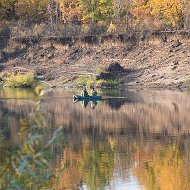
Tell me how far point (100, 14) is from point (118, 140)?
64.5m

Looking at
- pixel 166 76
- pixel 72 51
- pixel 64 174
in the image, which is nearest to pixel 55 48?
pixel 72 51

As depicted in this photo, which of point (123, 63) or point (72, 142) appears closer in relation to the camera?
point (72, 142)

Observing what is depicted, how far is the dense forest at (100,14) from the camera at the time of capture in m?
87.5

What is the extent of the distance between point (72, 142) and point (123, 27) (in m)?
56.8

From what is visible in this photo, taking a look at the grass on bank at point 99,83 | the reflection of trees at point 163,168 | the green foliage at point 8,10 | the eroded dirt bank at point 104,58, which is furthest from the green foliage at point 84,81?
the reflection of trees at point 163,168

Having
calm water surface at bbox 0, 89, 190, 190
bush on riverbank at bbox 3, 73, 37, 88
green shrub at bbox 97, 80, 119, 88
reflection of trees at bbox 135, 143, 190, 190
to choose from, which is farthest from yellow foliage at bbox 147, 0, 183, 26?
reflection of trees at bbox 135, 143, 190, 190

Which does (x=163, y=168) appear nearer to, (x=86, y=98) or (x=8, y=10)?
(x=86, y=98)

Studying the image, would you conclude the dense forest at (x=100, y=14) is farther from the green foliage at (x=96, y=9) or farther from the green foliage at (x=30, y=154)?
the green foliage at (x=30, y=154)

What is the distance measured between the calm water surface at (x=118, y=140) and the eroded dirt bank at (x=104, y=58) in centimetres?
1485

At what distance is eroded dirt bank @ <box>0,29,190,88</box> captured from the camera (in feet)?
247

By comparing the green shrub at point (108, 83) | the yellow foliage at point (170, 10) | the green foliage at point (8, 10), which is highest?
the green foliage at point (8, 10)

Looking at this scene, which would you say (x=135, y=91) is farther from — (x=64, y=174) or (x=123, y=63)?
(x=64, y=174)

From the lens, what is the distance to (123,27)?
90188mm

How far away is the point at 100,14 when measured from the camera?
321 feet
